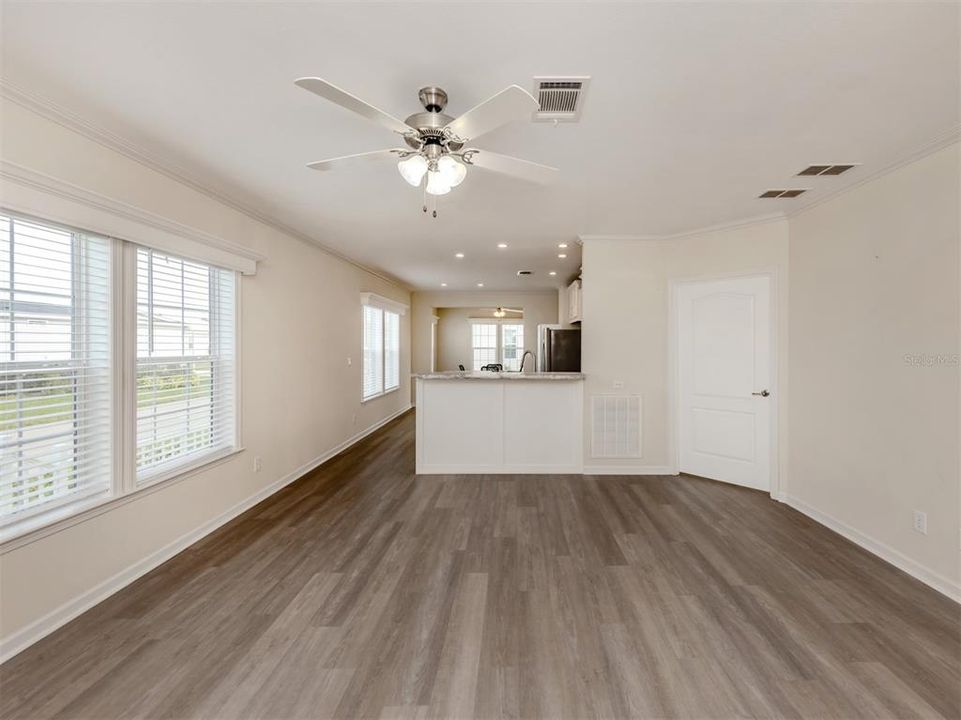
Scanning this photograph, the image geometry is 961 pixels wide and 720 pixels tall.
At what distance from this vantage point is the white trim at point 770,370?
12.5 ft

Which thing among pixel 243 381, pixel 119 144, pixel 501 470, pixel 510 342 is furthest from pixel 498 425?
pixel 510 342

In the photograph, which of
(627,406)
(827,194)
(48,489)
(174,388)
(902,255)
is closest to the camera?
(48,489)

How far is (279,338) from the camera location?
4.07 meters

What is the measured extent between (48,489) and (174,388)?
930mm

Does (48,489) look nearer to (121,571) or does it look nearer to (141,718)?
(121,571)

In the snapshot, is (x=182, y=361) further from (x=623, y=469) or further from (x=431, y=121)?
(x=623, y=469)

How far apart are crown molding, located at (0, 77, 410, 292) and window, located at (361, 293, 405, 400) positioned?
275 centimetres

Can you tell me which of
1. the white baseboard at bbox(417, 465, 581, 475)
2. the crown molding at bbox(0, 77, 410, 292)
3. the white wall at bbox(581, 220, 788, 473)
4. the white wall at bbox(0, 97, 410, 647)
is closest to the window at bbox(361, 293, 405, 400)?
the white wall at bbox(0, 97, 410, 647)

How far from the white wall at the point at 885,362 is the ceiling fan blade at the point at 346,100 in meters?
3.12

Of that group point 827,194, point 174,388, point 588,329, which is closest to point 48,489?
point 174,388

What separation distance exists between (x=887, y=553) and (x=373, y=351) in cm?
627

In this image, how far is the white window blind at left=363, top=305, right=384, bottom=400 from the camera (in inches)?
259

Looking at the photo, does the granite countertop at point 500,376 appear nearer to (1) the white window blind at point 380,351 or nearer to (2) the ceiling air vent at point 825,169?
(1) the white window blind at point 380,351

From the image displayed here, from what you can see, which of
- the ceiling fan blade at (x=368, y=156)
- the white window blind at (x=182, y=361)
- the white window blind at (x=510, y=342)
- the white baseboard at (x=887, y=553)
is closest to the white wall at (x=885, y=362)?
the white baseboard at (x=887, y=553)
